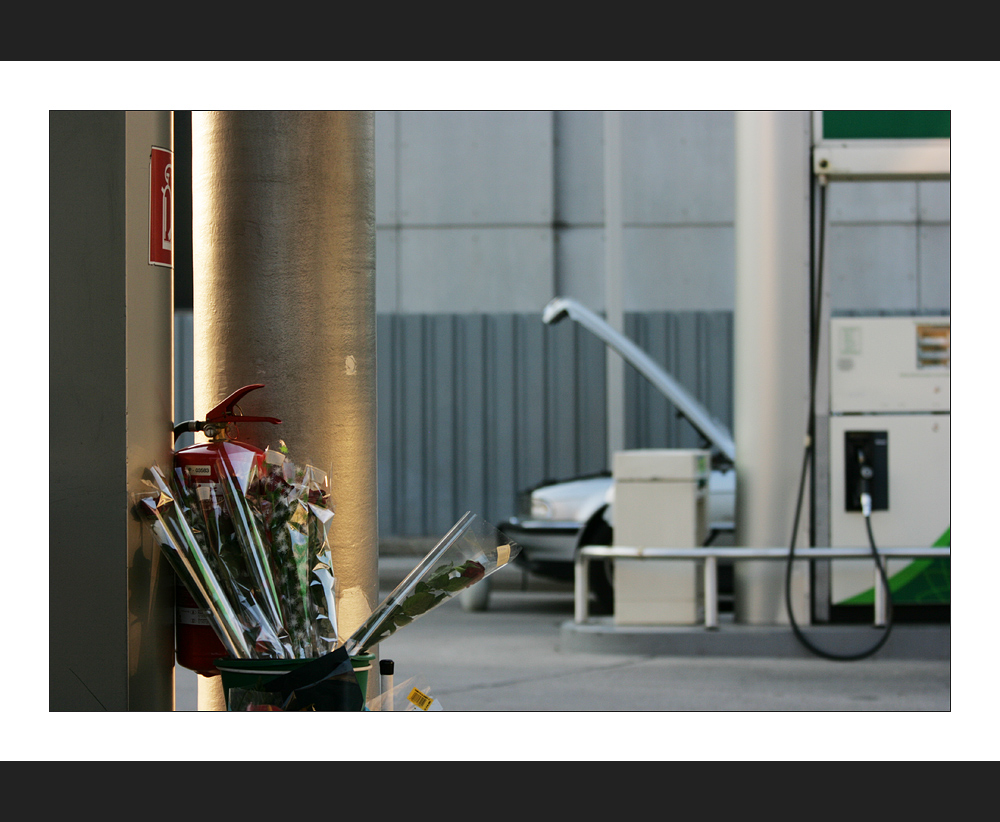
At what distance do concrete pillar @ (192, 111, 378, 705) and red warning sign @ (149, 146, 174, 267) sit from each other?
289 millimetres

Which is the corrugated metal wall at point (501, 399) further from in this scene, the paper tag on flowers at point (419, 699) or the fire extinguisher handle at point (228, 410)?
the paper tag on flowers at point (419, 699)

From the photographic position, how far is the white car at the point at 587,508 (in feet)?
29.1

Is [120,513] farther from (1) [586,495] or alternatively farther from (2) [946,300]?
(2) [946,300]

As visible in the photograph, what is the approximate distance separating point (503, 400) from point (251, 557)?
1092cm

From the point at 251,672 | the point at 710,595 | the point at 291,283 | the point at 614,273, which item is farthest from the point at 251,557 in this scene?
the point at 614,273

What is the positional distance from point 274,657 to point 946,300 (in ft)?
41.3

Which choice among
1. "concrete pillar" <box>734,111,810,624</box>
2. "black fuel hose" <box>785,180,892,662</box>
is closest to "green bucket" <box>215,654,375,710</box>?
"black fuel hose" <box>785,180,892,662</box>

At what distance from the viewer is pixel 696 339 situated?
13.3m

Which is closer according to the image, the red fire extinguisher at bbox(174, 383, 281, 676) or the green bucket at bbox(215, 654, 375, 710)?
the green bucket at bbox(215, 654, 375, 710)

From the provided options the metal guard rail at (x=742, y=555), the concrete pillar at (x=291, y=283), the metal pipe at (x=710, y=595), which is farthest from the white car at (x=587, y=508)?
the concrete pillar at (x=291, y=283)

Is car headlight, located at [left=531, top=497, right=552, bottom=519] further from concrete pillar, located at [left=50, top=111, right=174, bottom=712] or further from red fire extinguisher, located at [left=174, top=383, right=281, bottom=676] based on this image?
concrete pillar, located at [left=50, top=111, right=174, bottom=712]

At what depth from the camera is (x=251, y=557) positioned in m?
2.42

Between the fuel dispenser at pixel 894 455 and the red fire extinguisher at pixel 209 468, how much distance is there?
5.79 m

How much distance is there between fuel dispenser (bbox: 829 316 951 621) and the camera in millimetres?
7633
